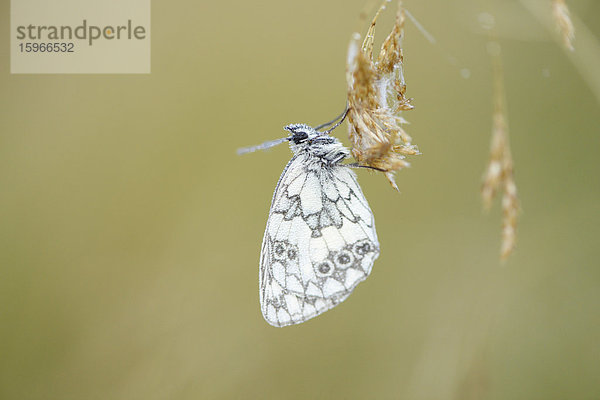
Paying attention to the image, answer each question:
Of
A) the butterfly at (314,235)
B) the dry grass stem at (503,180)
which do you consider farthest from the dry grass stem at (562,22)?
the butterfly at (314,235)

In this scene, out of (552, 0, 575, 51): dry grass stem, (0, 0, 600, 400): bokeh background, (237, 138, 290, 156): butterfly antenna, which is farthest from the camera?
(0, 0, 600, 400): bokeh background

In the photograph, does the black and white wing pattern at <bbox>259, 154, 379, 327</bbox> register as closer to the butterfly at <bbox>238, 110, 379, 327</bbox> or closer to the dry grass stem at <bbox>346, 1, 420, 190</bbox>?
the butterfly at <bbox>238, 110, 379, 327</bbox>

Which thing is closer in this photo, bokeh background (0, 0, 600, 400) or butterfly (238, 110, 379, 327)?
butterfly (238, 110, 379, 327)

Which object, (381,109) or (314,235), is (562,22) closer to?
(381,109)

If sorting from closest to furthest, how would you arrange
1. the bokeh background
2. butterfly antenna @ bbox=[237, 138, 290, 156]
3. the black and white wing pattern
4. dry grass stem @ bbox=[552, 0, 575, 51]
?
dry grass stem @ bbox=[552, 0, 575, 51] < butterfly antenna @ bbox=[237, 138, 290, 156] < the black and white wing pattern < the bokeh background

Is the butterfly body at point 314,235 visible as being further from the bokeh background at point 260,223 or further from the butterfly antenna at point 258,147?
the bokeh background at point 260,223

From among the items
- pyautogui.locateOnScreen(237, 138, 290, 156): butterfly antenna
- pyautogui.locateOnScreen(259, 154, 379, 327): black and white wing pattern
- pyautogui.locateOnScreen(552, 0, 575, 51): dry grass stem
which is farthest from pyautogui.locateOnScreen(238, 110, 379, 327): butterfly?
pyautogui.locateOnScreen(552, 0, 575, 51): dry grass stem

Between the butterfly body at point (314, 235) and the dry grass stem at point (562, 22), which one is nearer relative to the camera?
the dry grass stem at point (562, 22)
